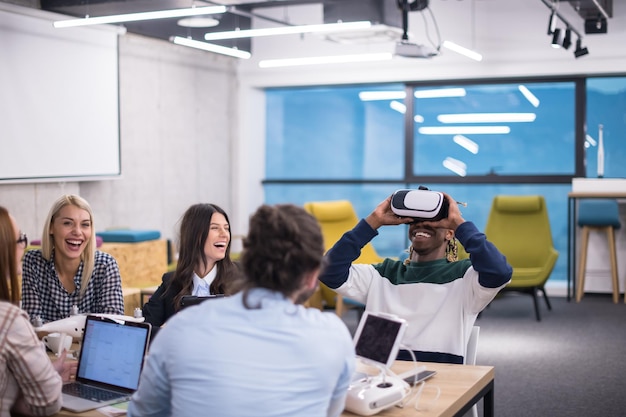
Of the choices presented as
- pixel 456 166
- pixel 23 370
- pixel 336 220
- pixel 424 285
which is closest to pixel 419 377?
pixel 424 285

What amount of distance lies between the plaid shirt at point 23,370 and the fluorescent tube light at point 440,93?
7.94 meters

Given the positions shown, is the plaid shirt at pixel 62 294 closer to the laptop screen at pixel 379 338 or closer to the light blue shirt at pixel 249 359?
the laptop screen at pixel 379 338

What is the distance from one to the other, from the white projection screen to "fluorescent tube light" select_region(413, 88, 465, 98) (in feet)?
11.6

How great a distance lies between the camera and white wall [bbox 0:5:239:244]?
8375 millimetres

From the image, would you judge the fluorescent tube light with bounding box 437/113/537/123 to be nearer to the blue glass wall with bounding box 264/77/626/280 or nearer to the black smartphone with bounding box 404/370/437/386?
the blue glass wall with bounding box 264/77/626/280

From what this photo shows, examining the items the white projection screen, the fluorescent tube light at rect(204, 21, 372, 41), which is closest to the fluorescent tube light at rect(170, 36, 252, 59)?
the fluorescent tube light at rect(204, 21, 372, 41)

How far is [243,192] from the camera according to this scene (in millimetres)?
10477

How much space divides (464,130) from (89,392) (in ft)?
25.2

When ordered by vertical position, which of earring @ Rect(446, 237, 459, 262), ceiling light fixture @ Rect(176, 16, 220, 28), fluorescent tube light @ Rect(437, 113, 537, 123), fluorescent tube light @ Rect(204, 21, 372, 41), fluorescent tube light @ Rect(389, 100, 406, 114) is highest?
ceiling light fixture @ Rect(176, 16, 220, 28)

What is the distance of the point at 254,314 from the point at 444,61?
7976 mm

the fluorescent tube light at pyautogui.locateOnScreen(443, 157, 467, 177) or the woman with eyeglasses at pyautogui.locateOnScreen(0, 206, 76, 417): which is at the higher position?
the fluorescent tube light at pyautogui.locateOnScreen(443, 157, 467, 177)

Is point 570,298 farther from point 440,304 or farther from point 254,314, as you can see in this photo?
point 254,314

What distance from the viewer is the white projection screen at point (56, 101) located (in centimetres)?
703

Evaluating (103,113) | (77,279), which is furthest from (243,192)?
(77,279)
